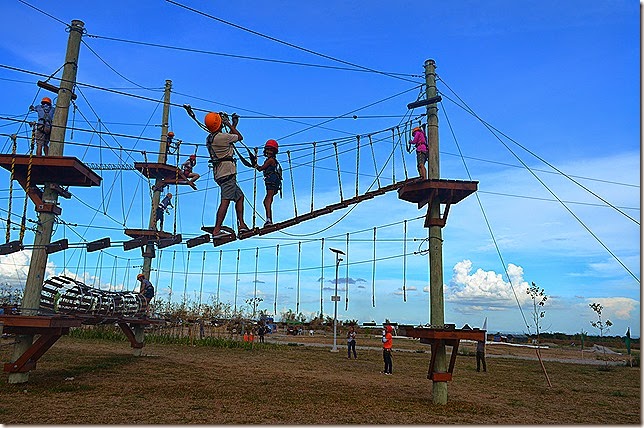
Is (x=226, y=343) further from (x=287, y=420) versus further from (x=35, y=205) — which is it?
(x=287, y=420)

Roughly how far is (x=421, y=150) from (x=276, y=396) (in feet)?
22.5

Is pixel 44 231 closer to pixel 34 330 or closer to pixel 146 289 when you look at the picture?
pixel 34 330

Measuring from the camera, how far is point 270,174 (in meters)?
12.8

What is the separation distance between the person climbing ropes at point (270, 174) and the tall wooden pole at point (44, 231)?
16.8 ft

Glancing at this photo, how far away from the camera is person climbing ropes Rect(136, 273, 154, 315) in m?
20.8

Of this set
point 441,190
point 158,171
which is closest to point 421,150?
point 441,190

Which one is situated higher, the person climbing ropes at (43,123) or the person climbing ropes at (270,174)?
the person climbing ropes at (43,123)

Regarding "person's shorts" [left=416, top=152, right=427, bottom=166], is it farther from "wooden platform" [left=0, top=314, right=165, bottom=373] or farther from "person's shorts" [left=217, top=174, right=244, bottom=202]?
"wooden platform" [left=0, top=314, right=165, bottom=373]

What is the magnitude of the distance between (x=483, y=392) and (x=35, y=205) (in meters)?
13.1

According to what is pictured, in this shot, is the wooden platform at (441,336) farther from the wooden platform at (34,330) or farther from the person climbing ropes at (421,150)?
the wooden platform at (34,330)

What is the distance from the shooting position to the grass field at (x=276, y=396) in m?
10.2

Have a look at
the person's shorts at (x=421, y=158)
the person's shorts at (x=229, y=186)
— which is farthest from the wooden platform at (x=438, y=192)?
the person's shorts at (x=229, y=186)

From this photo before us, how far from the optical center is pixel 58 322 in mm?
12148

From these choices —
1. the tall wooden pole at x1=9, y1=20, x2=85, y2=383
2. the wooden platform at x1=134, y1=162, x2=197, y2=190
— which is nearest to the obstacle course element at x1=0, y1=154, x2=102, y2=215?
the tall wooden pole at x1=9, y1=20, x2=85, y2=383
